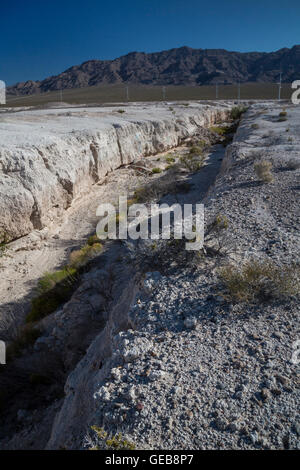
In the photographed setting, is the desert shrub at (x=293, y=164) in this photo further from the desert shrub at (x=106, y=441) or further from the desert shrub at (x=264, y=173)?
the desert shrub at (x=106, y=441)

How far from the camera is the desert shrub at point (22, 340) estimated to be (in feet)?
15.7

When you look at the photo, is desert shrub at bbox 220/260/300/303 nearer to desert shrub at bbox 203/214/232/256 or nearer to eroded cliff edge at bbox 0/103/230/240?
desert shrub at bbox 203/214/232/256

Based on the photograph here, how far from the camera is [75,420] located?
278 centimetres

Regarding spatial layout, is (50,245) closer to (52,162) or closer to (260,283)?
(52,162)

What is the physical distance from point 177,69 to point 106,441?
164400 mm

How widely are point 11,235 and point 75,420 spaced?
576 cm

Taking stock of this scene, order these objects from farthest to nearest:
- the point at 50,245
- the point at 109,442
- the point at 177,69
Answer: the point at 177,69 < the point at 50,245 < the point at 109,442

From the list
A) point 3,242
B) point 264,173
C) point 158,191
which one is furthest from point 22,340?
point 158,191

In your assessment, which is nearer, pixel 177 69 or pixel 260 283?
pixel 260 283

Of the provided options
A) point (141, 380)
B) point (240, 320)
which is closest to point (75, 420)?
point (141, 380)

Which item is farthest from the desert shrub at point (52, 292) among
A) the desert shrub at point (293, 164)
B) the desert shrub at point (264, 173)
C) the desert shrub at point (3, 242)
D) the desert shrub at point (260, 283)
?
the desert shrub at point (293, 164)

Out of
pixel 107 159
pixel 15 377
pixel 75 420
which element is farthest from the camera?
pixel 107 159

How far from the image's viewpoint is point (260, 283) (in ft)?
11.0
